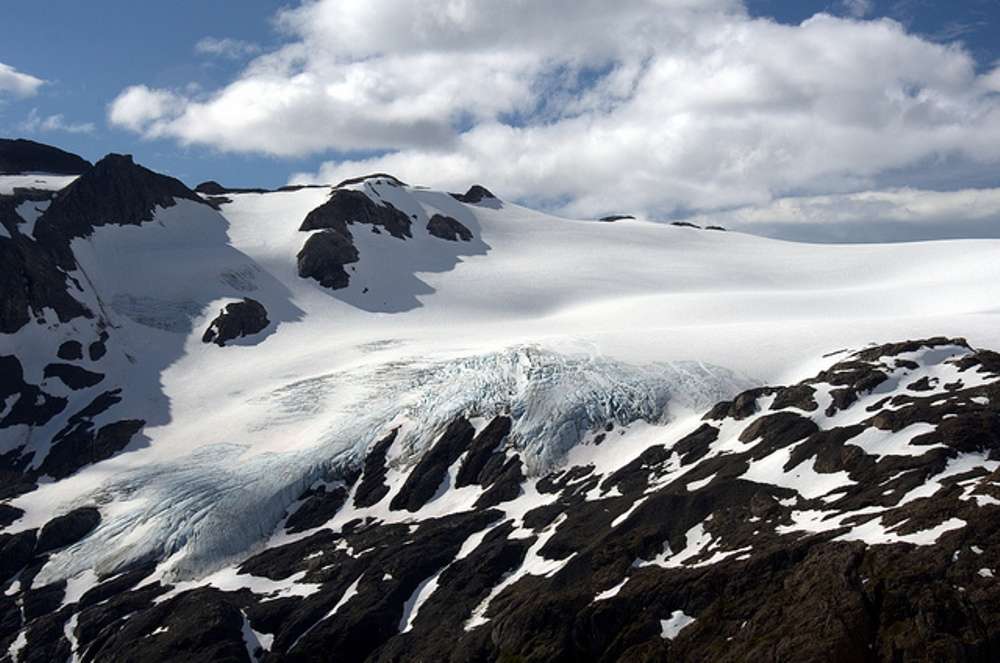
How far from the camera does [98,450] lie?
105812mm

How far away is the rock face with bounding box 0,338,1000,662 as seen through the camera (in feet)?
151

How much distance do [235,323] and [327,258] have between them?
2779 cm

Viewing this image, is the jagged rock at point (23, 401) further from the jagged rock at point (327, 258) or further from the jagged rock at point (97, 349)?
the jagged rock at point (327, 258)

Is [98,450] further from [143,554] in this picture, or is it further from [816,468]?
[816,468]

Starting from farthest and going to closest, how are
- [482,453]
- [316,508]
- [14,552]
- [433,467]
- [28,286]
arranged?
1. [28,286]
2. [433,467]
3. [482,453]
4. [316,508]
5. [14,552]

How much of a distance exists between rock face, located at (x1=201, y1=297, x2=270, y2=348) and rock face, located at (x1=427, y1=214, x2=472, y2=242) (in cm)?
5415

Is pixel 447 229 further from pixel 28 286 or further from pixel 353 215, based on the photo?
pixel 28 286

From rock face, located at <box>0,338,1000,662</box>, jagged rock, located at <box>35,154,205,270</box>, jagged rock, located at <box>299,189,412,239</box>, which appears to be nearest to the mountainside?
rock face, located at <box>0,338,1000,662</box>

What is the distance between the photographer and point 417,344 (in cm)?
12319

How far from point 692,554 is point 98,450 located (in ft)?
255

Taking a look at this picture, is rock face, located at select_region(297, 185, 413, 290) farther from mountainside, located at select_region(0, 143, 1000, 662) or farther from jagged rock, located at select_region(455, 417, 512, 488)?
jagged rock, located at select_region(455, 417, 512, 488)

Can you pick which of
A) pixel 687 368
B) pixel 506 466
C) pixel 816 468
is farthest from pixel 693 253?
pixel 816 468

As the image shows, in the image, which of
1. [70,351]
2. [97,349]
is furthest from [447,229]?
[70,351]

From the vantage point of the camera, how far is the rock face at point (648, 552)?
1815 inches
